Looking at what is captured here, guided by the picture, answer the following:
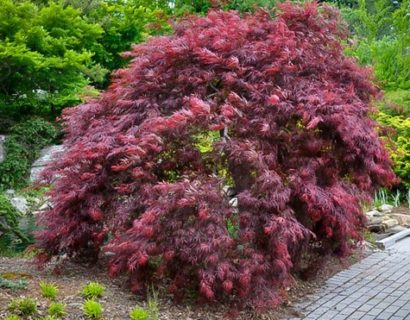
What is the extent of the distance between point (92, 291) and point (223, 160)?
1.54 meters

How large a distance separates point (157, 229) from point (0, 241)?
3649 mm

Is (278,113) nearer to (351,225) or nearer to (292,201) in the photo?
(292,201)

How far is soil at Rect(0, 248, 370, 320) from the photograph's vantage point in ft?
14.8

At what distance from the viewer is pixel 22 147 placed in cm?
1245

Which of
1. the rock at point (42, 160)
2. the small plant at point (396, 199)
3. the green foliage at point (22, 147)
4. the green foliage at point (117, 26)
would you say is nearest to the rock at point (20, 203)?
the green foliage at point (22, 147)

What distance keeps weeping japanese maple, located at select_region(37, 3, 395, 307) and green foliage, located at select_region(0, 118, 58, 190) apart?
662 centimetres

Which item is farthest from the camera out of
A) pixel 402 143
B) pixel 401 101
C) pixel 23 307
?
pixel 401 101

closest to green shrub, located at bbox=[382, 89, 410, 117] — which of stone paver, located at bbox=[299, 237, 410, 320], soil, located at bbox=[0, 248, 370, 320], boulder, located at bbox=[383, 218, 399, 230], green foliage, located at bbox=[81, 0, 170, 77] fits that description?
boulder, located at bbox=[383, 218, 399, 230]

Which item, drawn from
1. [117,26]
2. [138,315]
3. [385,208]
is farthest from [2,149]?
[138,315]

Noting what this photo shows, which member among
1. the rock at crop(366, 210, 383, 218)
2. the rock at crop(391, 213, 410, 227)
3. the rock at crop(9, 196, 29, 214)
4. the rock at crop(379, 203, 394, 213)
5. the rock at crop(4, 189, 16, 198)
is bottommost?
the rock at crop(9, 196, 29, 214)

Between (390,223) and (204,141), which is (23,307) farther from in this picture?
(390,223)

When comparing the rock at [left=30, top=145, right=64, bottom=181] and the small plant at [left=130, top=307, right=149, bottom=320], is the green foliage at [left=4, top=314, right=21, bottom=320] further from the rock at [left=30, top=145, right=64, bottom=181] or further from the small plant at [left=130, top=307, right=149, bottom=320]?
the rock at [left=30, top=145, right=64, bottom=181]

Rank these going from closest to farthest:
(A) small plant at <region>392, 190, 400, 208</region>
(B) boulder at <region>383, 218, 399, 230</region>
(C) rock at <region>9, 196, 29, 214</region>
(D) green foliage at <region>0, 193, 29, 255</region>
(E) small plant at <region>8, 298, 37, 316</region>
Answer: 1. (E) small plant at <region>8, 298, 37, 316</region>
2. (D) green foliage at <region>0, 193, 29, 255</region>
3. (B) boulder at <region>383, 218, 399, 230</region>
4. (A) small plant at <region>392, 190, 400, 208</region>
5. (C) rock at <region>9, 196, 29, 214</region>

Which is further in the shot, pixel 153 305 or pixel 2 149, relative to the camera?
pixel 2 149
